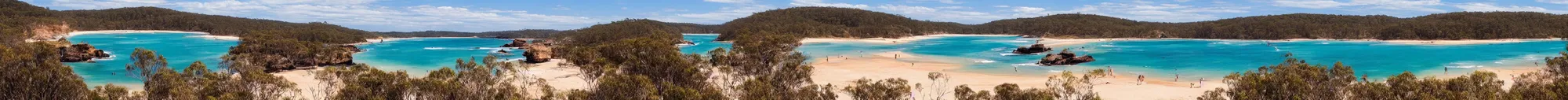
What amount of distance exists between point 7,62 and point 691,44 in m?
129

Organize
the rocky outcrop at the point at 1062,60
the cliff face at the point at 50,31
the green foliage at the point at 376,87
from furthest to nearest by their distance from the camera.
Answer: the cliff face at the point at 50,31, the rocky outcrop at the point at 1062,60, the green foliage at the point at 376,87

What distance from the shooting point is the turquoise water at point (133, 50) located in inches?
2411

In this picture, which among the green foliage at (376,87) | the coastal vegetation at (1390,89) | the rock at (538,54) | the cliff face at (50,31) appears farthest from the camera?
the cliff face at (50,31)

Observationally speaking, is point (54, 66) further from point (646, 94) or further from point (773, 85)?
point (773, 85)

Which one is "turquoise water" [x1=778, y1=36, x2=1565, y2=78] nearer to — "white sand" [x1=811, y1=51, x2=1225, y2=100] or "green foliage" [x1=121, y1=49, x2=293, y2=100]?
"white sand" [x1=811, y1=51, x2=1225, y2=100]

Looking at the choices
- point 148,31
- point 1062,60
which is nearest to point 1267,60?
point 1062,60

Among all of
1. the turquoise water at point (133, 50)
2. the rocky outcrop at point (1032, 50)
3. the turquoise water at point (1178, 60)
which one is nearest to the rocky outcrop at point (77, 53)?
the turquoise water at point (133, 50)

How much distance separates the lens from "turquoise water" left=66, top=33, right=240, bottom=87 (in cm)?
6124

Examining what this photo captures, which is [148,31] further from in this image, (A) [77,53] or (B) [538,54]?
(B) [538,54]

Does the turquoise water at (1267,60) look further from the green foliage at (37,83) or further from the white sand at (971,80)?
the green foliage at (37,83)

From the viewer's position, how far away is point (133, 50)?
4296 inches

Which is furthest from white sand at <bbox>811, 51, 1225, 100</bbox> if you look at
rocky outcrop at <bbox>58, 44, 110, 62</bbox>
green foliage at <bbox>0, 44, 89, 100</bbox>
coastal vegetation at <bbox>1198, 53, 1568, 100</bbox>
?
rocky outcrop at <bbox>58, 44, 110, 62</bbox>

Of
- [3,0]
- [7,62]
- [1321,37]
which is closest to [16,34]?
[7,62]

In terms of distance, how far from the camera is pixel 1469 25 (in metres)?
157
